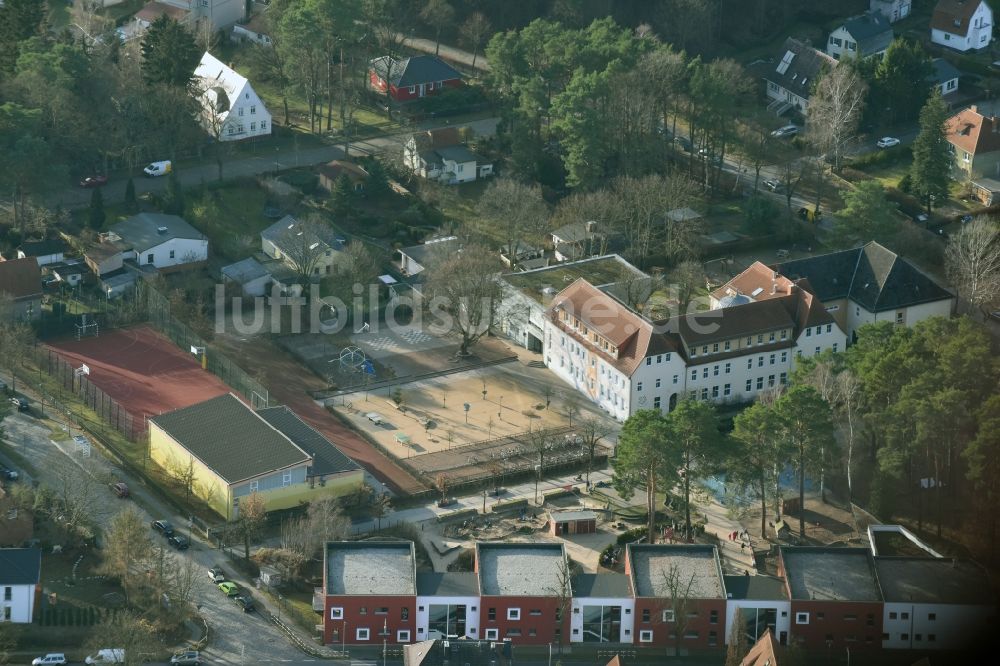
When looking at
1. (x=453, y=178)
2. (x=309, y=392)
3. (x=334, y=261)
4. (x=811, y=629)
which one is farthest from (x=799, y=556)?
→ (x=453, y=178)

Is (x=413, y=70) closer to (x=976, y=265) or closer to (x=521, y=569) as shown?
(x=976, y=265)

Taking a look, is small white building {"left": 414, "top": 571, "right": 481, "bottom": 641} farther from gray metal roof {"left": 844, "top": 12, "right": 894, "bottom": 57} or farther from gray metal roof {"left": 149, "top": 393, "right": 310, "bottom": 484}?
gray metal roof {"left": 844, "top": 12, "right": 894, "bottom": 57}

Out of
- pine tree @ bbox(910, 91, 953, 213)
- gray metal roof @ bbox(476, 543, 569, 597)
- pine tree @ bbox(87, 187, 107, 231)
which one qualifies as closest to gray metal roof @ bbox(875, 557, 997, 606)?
gray metal roof @ bbox(476, 543, 569, 597)

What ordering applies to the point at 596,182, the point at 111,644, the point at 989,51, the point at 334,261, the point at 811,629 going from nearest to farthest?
the point at 111,644 < the point at 811,629 < the point at 334,261 < the point at 596,182 < the point at 989,51

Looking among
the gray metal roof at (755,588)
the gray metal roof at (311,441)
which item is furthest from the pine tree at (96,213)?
the gray metal roof at (755,588)

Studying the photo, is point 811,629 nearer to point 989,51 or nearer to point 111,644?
point 111,644

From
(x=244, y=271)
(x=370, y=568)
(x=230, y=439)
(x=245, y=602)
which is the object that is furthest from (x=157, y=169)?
(x=370, y=568)
